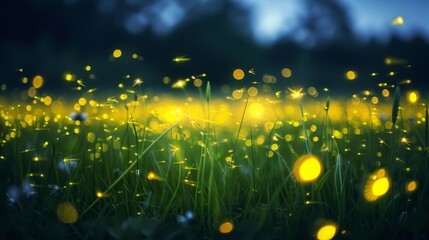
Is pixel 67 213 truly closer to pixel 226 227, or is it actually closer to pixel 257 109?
pixel 226 227

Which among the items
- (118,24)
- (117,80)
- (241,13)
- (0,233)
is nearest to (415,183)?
(0,233)

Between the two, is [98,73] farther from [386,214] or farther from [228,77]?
[386,214]

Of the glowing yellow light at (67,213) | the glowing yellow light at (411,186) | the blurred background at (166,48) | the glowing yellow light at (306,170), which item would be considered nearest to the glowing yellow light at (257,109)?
the glowing yellow light at (306,170)

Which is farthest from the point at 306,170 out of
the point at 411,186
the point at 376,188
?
the point at 411,186

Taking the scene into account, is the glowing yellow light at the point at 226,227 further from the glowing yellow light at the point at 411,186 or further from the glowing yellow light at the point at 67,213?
the glowing yellow light at the point at 411,186

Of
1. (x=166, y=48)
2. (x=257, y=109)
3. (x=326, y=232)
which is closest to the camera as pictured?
(x=326, y=232)

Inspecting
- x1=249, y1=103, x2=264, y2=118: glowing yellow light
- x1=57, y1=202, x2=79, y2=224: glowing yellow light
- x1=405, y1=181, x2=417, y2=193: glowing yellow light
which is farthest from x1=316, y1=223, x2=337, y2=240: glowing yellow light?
x1=57, y1=202, x2=79, y2=224: glowing yellow light
